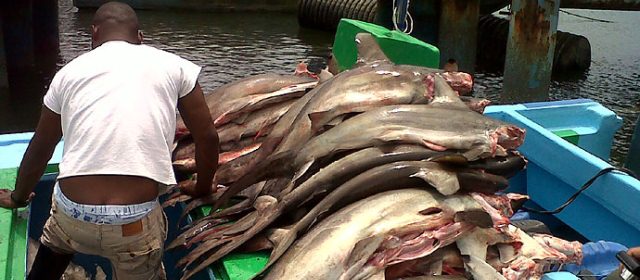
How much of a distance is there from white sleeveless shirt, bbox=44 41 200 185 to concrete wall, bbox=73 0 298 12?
1768cm

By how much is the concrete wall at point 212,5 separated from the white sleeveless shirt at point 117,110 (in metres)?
17.7

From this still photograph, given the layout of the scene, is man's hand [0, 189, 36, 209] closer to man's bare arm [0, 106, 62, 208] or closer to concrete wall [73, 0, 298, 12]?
man's bare arm [0, 106, 62, 208]

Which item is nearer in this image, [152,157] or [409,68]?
[152,157]

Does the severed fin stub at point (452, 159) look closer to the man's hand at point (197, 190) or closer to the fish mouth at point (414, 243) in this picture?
the fish mouth at point (414, 243)

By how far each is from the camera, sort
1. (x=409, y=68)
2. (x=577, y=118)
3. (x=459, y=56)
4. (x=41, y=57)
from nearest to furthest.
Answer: (x=409, y=68)
(x=577, y=118)
(x=459, y=56)
(x=41, y=57)

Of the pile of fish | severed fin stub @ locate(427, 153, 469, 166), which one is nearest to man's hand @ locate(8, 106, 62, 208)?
the pile of fish

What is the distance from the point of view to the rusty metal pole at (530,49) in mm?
9789

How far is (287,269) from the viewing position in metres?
2.83

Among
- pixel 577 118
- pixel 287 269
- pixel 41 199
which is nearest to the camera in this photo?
pixel 287 269

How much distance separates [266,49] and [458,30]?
19.5 ft

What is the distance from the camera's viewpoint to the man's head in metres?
3.40

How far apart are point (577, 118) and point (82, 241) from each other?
13.7 ft

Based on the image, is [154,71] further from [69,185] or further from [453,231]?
[453,231]

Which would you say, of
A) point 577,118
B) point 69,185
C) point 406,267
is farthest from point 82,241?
point 577,118
